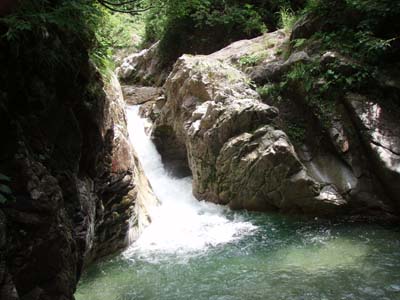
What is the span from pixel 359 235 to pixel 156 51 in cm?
1162

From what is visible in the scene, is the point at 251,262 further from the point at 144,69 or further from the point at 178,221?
the point at 144,69

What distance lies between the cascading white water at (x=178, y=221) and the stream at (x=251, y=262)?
0.8 inches

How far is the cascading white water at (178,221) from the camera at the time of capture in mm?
7203

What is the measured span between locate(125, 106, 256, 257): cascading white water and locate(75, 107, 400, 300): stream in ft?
0.07

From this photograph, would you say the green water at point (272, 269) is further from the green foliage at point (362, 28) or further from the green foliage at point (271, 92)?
the green foliage at point (362, 28)

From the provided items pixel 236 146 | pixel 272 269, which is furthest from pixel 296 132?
pixel 272 269

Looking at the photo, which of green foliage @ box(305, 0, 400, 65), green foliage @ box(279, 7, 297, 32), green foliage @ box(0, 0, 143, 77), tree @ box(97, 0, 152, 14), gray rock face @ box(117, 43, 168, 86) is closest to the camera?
green foliage @ box(0, 0, 143, 77)

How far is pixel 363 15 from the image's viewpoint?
9.04 metres

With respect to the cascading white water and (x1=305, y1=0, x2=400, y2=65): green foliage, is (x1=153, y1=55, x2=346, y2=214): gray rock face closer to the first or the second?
the cascading white water

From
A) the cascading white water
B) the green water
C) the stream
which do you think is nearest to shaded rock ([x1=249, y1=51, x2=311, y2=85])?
the cascading white water

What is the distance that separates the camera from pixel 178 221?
8.46 metres

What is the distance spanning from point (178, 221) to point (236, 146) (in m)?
2.14

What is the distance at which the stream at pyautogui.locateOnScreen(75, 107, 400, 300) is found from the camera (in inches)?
208

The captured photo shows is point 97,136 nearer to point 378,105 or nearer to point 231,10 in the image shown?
point 378,105
